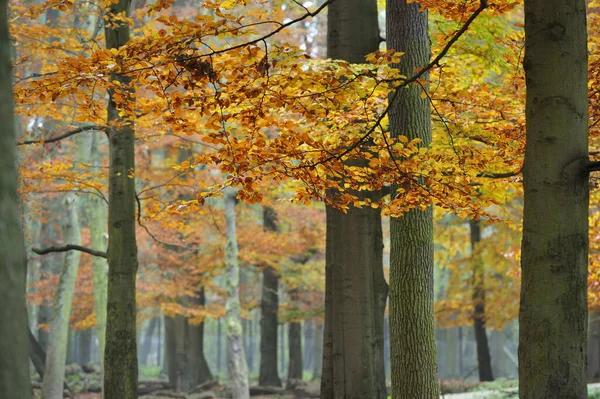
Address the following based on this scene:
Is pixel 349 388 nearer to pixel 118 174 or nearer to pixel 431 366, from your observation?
pixel 431 366

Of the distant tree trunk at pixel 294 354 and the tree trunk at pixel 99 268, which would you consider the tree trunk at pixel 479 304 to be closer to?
the distant tree trunk at pixel 294 354

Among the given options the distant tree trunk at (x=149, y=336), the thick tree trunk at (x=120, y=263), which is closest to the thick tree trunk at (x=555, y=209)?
the thick tree trunk at (x=120, y=263)

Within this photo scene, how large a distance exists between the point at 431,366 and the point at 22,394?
4.87 metres

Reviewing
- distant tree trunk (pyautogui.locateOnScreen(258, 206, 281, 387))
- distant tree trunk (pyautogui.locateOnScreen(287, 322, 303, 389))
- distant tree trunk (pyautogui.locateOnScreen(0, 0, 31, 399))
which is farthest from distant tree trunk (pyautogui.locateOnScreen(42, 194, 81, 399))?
distant tree trunk (pyautogui.locateOnScreen(0, 0, 31, 399))

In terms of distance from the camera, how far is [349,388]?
8789 mm

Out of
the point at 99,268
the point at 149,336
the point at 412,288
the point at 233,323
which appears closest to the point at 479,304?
the point at 233,323

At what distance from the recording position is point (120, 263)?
8758 mm

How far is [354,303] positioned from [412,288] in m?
2.14

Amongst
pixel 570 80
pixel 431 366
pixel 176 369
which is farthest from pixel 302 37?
pixel 570 80

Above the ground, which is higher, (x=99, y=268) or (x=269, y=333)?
(x=99, y=268)

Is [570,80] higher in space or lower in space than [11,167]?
higher

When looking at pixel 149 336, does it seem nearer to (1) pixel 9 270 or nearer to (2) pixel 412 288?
(2) pixel 412 288

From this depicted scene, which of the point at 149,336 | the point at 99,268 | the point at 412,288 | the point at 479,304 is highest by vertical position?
the point at 99,268

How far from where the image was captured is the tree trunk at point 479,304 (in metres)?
21.2
